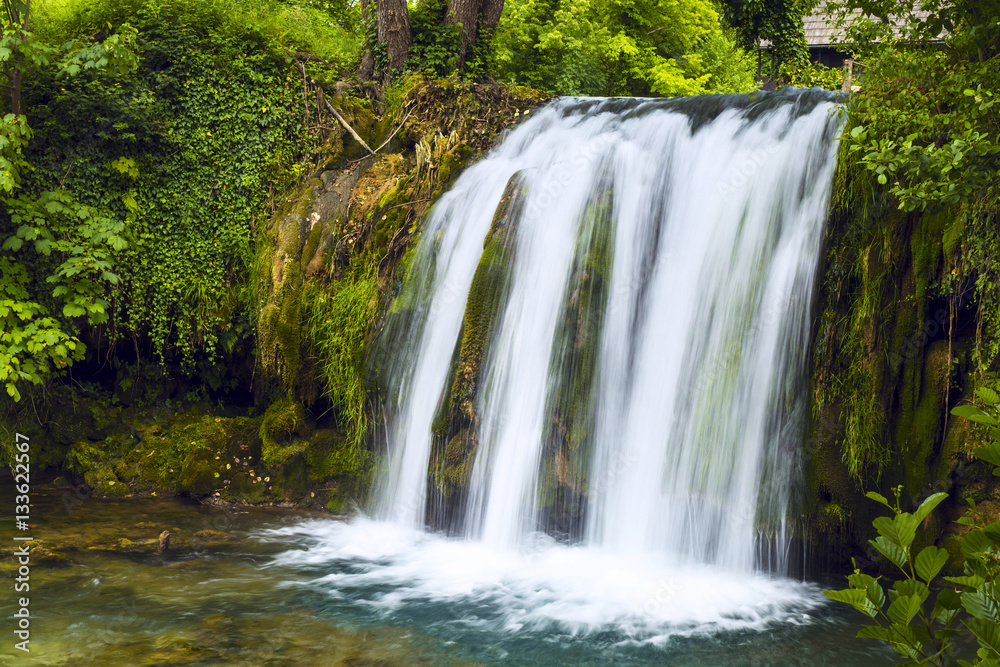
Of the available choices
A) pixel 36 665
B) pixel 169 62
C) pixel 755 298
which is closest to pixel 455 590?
pixel 36 665

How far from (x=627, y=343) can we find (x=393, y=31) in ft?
19.7

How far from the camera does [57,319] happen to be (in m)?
7.80

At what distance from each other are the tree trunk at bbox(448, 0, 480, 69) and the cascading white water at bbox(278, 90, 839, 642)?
11.9 feet

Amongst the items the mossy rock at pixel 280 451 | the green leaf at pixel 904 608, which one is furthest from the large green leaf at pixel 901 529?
the mossy rock at pixel 280 451

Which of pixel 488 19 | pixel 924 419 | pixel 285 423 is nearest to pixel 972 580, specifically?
pixel 924 419

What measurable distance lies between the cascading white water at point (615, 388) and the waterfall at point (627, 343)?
0.02m

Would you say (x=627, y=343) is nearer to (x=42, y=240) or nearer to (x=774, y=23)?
(x=42, y=240)

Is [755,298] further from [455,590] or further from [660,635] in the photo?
[455,590]

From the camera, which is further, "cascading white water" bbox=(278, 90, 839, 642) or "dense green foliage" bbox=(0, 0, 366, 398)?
"dense green foliage" bbox=(0, 0, 366, 398)

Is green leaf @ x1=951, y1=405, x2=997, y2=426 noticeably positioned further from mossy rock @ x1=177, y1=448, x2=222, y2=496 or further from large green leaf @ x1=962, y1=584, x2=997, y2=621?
mossy rock @ x1=177, y1=448, x2=222, y2=496

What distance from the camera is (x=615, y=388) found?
6.33 metres

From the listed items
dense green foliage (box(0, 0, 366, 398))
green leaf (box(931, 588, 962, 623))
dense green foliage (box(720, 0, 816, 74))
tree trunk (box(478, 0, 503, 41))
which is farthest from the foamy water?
dense green foliage (box(720, 0, 816, 74))

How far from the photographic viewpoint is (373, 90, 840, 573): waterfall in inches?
226

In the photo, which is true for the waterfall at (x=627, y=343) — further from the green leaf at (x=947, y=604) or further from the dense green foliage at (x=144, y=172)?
the green leaf at (x=947, y=604)
